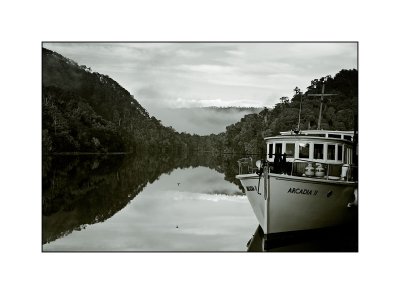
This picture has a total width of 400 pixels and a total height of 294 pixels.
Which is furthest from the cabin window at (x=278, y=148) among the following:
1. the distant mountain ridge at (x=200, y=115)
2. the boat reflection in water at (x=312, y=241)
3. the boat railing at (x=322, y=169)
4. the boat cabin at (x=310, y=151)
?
the boat reflection in water at (x=312, y=241)

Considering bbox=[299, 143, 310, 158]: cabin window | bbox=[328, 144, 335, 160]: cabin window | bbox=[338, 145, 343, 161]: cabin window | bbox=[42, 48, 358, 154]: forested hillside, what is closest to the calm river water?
bbox=[42, 48, 358, 154]: forested hillside

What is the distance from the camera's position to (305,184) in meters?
14.2

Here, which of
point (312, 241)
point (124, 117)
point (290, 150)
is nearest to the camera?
point (312, 241)

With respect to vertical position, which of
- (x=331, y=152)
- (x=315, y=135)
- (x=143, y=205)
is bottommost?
(x=143, y=205)

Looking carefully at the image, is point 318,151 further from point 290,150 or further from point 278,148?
point 278,148

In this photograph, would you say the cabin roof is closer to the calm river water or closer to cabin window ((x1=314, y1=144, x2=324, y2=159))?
cabin window ((x1=314, y1=144, x2=324, y2=159))

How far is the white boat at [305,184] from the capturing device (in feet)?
45.9

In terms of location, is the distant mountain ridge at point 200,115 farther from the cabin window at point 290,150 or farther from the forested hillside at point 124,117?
the cabin window at point 290,150

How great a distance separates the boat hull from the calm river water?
677mm

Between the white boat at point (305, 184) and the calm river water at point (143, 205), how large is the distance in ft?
2.38

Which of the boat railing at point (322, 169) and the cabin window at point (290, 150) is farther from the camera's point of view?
the cabin window at point (290, 150)

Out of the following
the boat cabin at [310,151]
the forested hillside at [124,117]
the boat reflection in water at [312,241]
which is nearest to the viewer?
the boat reflection in water at [312,241]

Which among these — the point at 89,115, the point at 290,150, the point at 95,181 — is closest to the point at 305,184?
the point at 290,150

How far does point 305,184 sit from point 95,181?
5.42m
